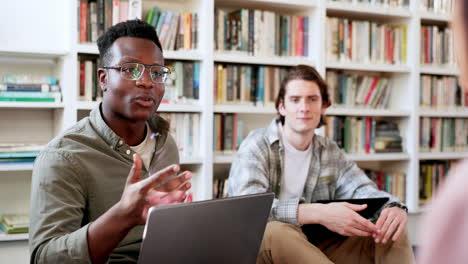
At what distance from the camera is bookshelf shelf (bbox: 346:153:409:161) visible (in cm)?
335

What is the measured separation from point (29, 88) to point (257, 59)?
1.24 meters

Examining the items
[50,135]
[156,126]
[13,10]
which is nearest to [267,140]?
[156,126]

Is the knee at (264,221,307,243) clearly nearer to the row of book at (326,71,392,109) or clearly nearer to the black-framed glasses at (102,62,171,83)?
the black-framed glasses at (102,62,171,83)

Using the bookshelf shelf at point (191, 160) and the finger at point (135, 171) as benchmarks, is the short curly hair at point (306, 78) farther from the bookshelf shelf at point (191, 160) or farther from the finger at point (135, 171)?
the finger at point (135, 171)

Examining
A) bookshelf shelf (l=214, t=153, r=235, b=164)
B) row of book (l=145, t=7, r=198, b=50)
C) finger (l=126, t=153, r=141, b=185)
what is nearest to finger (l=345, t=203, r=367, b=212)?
finger (l=126, t=153, r=141, b=185)

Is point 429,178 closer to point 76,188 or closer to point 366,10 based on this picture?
point 366,10

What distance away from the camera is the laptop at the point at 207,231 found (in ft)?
3.57

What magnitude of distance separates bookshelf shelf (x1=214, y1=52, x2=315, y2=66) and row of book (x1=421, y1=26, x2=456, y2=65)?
35.8 inches

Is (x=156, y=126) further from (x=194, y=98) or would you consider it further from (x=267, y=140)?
(x=194, y=98)

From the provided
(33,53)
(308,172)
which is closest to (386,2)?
(308,172)

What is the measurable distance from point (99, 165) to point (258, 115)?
6.50 ft

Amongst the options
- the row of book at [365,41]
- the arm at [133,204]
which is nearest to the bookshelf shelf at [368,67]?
the row of book at [365,41]

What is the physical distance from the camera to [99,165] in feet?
4.88

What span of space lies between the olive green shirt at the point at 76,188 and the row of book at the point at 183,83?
1280 millimetres
